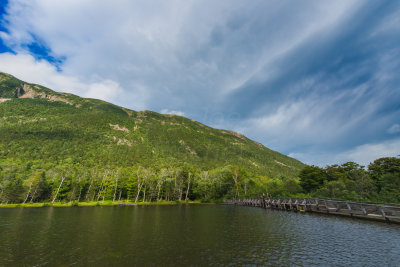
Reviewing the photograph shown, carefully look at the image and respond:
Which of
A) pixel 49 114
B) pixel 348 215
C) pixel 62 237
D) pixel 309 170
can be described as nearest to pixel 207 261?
pixel 62 237

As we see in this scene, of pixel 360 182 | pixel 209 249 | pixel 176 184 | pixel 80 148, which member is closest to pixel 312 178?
pixel 360 182

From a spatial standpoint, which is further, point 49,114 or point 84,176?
point 49,114

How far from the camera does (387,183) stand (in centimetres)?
4069

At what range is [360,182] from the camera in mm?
46812

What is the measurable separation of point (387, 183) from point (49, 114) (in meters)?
271

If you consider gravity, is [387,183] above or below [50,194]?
above

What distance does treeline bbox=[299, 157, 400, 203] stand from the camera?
4009 centimetres

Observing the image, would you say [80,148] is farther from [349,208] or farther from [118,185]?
[349,208]

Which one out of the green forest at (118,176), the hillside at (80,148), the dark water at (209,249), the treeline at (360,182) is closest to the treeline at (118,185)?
the green forest at (118,176)

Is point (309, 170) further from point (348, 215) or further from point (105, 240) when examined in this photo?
point (105, 240)

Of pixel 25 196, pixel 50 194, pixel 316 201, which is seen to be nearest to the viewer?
pixel 316 201

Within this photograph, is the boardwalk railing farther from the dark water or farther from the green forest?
the green forest

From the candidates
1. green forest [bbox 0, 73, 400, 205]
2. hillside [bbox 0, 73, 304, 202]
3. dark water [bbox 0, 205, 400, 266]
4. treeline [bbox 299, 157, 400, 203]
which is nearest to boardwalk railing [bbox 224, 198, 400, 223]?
dark water [bbox 0, 205, 400, 266]

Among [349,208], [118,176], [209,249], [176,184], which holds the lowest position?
[209,249]
